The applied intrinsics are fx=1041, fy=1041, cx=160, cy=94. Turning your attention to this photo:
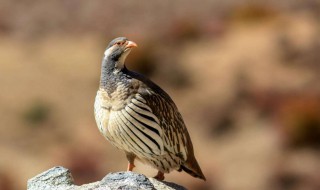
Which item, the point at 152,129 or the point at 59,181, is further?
the point at 152,129

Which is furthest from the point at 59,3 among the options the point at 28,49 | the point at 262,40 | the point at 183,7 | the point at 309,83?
the point at 309,83

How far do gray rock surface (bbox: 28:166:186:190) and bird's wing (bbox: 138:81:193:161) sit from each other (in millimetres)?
1013

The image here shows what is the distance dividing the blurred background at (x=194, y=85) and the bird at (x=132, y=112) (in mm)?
16832

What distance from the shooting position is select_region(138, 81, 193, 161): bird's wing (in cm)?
1115

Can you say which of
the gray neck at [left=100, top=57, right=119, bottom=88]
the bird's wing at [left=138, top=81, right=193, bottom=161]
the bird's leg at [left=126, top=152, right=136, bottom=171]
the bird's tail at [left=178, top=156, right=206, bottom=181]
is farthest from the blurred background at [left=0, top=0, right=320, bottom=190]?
the gray neck at [left=100, top=57, right=119, bottom=88]

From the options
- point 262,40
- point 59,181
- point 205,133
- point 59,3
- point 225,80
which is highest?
point 59,3

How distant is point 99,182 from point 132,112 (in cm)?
194

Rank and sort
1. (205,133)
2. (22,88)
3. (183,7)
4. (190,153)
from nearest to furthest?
(190,153) < (205,133) < (22,88) < (183,7)

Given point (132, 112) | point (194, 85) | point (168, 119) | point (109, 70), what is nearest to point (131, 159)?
point (168, 119)

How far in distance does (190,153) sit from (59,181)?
2737mm

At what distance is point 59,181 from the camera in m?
9.52

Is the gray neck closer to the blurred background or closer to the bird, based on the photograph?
the bird

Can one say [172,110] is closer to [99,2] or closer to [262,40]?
[262,40]

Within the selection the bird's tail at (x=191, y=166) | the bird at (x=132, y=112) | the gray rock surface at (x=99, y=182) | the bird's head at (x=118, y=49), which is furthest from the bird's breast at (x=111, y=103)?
the bird's tail at (x=191, y=166)
